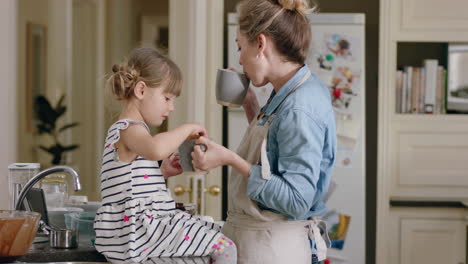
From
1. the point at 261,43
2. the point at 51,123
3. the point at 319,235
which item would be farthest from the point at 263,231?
the point at 51,123

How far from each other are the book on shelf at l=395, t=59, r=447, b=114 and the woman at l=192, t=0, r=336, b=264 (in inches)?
108

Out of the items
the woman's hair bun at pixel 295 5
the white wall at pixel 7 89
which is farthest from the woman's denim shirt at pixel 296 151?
the white wall at pixel 7 89

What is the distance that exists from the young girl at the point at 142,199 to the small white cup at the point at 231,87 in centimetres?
18

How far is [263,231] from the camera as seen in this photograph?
1.74 m

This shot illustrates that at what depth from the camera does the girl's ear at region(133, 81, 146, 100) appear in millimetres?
1736

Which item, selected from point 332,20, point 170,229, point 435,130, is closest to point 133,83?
point 170,229

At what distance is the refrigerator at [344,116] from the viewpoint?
167 inches

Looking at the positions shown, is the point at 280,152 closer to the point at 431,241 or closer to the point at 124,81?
the point at 124,81

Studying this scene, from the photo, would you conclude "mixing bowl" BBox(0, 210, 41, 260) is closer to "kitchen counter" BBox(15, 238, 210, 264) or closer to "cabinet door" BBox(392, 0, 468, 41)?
"kitchen counter" BBox(15, 238, 210, 264)

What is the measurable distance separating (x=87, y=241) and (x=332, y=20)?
8.67 feet

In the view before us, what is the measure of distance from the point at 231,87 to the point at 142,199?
1.27 feet

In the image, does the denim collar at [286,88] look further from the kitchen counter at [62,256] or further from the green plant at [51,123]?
the green plant at [51,123]

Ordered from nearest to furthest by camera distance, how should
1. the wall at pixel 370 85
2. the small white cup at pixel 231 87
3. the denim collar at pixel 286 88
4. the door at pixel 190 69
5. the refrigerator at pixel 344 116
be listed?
the denim collar at pixel 286 88 → the small white cup at pixel 231 87 → the door at pixel 190 69 → the refrigerator at pixel 344 116 → the wall at pixel 370 85

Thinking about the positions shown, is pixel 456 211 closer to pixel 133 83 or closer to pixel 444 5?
pixel 444 5
